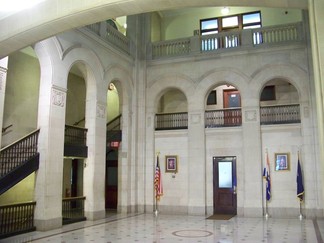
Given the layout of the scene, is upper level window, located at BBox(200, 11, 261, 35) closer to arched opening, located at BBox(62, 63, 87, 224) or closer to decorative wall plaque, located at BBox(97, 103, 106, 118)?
arched opening, located at BBox(62, 63, 87, 224)

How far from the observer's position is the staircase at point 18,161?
31.4 feet

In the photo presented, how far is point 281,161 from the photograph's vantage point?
14.0 metres

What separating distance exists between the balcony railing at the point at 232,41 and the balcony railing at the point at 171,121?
2836 mm

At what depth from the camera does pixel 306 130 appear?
13750 mm

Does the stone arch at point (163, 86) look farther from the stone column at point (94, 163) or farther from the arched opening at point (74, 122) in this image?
the arched opening at point (74, 122)

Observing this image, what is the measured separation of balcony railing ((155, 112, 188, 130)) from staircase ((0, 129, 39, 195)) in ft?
21.5

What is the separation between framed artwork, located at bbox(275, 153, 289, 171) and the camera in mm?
13930

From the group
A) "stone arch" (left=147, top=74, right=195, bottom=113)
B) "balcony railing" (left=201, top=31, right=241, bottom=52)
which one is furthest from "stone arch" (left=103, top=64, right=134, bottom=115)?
"balcony railing" (left=201, top=31, right=241, bottom=52)

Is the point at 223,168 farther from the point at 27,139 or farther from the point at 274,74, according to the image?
the point at 27,139

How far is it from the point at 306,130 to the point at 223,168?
3674 mm

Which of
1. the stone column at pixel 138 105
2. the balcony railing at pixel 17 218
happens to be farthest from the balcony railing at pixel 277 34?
the balcony railing at pixel 17 218

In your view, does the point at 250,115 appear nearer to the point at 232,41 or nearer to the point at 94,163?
the point at 232,41

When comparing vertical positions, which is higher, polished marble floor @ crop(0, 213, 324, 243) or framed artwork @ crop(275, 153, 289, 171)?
framed artwork @ crop(275, 153, 289, 171)

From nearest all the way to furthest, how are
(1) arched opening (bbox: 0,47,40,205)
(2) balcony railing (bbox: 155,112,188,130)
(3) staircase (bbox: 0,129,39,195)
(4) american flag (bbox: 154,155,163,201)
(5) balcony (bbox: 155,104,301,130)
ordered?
(3) staircase (bbox: 0,129,39,195) < (1) arched opening (bbox: 0,47,40,205) < (5) balcony (bbox: 155,104,301,130) < (4) american flag (bbox: 154,155,163,201) < (2) balcony railing (bbox: 155,112,188,130)
